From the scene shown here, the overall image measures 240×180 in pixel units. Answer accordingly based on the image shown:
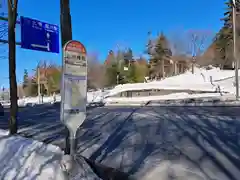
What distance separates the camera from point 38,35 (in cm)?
1440

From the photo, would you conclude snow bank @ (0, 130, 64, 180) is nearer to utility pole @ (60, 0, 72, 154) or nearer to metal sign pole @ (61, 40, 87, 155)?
metal sign pole @ (61, 40, 87, 155)

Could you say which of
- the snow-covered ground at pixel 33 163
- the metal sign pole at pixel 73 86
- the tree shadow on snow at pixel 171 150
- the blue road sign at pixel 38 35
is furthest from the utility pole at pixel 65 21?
the blue road sign at pixel 38 35

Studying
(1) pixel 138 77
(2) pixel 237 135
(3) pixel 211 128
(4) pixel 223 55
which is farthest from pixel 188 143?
(1) pixel 138 77

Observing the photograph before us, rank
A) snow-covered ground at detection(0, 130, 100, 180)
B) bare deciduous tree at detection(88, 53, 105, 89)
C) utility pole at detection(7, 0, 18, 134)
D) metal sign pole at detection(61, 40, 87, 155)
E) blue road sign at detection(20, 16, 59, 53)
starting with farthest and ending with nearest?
1. bare deciduous tree at detection(88, 53, 105, 89)
2. blue road sign at detection(20, 16, 59, 53)
3. utility pole at detection(7, 0, 18, 134)
4. snow-covered ground at detection(0, 130, 100, 180)
5. metal sign pole at detection(61, 40, 87, 155)

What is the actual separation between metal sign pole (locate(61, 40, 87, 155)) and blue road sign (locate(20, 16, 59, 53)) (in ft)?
34.4

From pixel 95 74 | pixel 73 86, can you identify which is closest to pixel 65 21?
pixel 73 86

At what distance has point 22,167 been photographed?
480 cm

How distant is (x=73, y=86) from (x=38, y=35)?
11.3m

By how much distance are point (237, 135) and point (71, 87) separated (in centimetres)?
475

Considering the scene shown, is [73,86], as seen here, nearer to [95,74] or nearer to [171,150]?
[171,150]

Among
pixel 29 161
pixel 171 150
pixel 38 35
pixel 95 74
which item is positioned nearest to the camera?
pixel 29 161

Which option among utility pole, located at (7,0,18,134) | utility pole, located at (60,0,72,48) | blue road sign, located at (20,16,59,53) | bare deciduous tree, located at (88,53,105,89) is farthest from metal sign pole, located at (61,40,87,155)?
bare deciduous tree, located at (88,53,105,89)

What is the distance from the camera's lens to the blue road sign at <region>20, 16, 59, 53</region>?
13.7 metres

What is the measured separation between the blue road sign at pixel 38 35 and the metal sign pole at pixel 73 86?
10.5m
